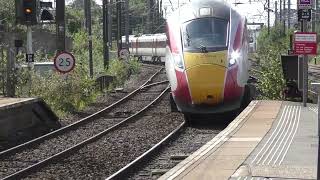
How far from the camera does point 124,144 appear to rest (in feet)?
45.9

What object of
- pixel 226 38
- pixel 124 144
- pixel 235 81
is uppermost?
pixel 226 38

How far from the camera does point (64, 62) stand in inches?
848

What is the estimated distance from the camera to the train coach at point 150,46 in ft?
193

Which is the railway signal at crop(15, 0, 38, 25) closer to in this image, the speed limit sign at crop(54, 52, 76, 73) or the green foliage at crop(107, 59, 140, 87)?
the speed limit sign at crop(54, 52, 76, 73)

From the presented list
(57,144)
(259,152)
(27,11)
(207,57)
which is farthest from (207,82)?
(27,11)

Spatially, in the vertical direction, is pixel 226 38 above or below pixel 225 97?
above

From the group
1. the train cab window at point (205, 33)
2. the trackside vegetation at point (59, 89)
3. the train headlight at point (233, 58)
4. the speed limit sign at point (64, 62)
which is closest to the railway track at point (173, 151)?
the train headlight at point (233, 58)

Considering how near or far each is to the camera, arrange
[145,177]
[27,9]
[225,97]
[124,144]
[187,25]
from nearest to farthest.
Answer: [145,177] < [124,144] < [225,97] < [187,25] < [27,9]

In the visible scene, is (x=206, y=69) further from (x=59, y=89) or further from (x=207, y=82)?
(x=59, y=89)

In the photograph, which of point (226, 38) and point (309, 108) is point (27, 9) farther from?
point (309, 108)

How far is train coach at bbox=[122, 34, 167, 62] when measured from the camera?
5884 cm

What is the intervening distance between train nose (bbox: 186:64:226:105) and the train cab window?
80 cm

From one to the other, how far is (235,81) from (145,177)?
627cm

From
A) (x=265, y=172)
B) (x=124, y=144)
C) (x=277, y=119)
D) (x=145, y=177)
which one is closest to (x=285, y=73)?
(x=277, y=119)
